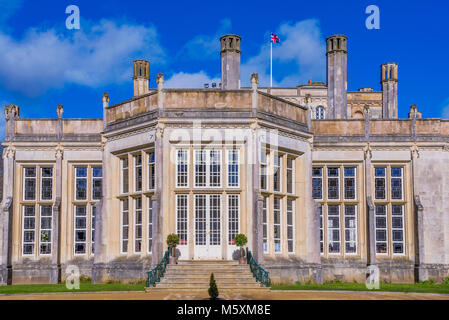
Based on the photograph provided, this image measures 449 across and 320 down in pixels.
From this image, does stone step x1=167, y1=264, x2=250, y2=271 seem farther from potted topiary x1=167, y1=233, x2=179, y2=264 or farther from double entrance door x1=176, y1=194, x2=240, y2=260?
double entrance door x1=176, y1=194, x2=240, y2=260

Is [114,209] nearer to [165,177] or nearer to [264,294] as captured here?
[165,177]

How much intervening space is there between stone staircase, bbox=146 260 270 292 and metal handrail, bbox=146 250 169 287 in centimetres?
16

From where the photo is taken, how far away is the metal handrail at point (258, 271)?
25.9 metres

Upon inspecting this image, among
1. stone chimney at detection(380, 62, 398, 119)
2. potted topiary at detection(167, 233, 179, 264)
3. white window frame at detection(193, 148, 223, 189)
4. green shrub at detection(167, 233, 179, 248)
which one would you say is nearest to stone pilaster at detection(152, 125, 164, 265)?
potted topiary at detection(167, 233, 179, 264)

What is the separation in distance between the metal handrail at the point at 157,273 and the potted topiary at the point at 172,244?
0.30 metres

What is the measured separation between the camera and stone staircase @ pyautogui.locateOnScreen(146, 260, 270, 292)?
25547 millimetres

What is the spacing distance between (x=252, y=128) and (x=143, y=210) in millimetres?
5979

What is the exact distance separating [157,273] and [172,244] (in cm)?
166

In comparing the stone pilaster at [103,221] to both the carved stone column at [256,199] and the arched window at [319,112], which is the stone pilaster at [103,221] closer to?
the carved stone column at [256,199]

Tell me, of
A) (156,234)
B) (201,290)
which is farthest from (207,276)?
(156,234)

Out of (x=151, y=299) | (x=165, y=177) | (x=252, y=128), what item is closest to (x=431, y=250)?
(x=252, y=128)

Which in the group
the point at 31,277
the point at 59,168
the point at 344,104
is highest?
the point at 344,104

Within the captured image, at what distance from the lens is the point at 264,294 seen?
923 inches

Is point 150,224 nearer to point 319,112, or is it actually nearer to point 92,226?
point 92,226
